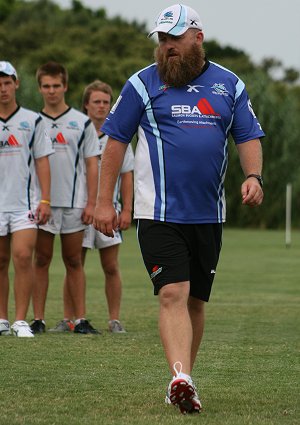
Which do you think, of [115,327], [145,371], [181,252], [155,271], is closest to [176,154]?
[181,252]

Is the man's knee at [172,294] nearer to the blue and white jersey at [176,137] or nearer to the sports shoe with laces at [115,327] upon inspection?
the blue and white jersey at [176,137]

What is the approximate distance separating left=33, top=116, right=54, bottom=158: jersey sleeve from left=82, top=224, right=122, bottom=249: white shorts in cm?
112

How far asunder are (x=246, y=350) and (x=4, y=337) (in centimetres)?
221

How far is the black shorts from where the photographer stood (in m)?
7.06

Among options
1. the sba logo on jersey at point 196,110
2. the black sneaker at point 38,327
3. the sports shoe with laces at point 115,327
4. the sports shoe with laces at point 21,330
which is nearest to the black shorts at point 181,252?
the sba logo on jersey at point 196,110

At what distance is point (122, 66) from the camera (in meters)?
69.7

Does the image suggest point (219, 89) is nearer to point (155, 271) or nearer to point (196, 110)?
point (196, 110)

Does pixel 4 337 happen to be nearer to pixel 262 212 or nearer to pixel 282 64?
pixel 262 212

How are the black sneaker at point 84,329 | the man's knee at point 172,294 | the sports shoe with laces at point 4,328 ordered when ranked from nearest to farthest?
the man's knee at point 172,294 < the sports shoe with laces at point 4,328 < the black sneaker at point 84,329

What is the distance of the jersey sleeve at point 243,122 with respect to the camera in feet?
23.9

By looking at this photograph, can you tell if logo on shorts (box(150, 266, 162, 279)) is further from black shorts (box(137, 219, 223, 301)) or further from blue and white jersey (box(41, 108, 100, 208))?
blue and white jersey (box(41, 108, 100, 208))

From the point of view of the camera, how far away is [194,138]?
23.3 ft

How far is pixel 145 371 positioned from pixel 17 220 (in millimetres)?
2859

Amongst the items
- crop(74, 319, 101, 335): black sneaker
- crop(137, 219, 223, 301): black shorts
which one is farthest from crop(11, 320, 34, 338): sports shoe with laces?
crop(137, 219, 223, 301): black shorts
